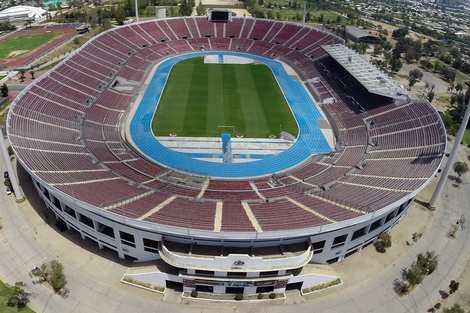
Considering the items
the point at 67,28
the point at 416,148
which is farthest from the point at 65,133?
the point at 67,28

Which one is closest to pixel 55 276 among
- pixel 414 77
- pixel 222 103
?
pixel 222 103

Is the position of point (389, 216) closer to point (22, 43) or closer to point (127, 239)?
point (127, 239)

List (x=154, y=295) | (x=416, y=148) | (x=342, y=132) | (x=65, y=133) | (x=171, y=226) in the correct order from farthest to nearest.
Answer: (x=342, y=132) → (x=65, y=133) → (x=416, y=148) → (x=154, y=295) → (x=171, y=226)

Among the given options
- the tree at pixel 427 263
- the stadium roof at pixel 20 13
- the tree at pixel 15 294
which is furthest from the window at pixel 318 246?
the stadium roof at pixel 20 13

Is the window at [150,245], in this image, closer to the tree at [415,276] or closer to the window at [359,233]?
the window at [359,233]

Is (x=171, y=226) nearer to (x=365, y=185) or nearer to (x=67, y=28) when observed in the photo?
(x=365, y=185)

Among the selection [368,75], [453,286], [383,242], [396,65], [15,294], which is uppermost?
[368,75]

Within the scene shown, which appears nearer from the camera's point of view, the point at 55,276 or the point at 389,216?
the point at 55,276
